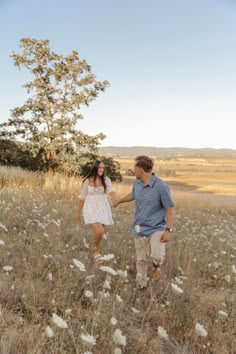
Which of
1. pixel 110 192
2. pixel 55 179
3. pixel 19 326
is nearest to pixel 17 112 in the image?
pixel 55 179

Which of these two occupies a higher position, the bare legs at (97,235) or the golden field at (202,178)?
the bare legs at (97,235)

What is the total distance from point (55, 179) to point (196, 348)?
38.4 feet

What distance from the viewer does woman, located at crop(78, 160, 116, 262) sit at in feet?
20.1

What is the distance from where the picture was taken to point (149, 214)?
4.89 m

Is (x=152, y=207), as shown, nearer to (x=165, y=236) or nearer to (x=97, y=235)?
(x=165, y=236)

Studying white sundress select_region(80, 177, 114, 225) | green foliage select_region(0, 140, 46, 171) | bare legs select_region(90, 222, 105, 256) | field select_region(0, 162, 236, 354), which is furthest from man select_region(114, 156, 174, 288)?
green foliage select_region(0, 140, 46, 171)

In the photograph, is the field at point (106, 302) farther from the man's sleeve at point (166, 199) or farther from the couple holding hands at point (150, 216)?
the man's sleeve at point (166, 199)

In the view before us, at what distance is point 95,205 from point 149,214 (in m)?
1.55

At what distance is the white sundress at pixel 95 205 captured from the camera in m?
6.14

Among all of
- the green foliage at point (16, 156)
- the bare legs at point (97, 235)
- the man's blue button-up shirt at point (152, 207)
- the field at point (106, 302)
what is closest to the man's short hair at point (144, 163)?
the man's blue button-up shirt at point (152, 207)

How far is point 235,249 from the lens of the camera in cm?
775

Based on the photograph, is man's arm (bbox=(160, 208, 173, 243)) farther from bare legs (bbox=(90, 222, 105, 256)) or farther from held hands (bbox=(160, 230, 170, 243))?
bare legs (bbox=(90, 222, 105, 256))

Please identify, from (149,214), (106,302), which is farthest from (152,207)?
(106,302)

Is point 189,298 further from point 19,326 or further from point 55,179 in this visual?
point 55,179
